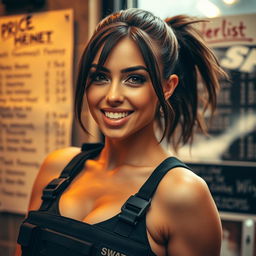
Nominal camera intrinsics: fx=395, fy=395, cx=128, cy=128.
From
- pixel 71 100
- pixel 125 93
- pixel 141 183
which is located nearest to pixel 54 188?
pixel 141 183

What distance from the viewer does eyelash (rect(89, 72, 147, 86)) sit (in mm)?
1059

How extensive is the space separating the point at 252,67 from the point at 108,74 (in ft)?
2.74

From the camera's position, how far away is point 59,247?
1.07 metres

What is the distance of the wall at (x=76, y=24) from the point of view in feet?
6.00

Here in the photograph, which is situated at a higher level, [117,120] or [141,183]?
[117,120]

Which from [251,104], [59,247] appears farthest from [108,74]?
[251,104]

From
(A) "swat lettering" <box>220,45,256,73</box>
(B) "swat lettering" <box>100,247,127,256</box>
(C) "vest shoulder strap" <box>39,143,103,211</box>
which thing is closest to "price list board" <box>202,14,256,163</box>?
(A) "swat lettering" <box>220,45,256,73</box>

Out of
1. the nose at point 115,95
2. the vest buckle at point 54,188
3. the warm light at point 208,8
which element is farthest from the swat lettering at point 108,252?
the warm light at point 208,8

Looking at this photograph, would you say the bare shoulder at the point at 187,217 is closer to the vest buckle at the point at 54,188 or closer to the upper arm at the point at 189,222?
the upper arm at the point at 189,222

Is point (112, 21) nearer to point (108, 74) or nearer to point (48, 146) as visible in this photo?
point (108, 74)

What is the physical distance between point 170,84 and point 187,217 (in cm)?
37

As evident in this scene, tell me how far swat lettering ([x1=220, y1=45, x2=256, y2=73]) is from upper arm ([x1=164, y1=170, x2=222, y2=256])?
817 millimetres

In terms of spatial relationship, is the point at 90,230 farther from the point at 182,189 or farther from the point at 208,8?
the point at 208,8

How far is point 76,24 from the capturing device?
1.90 metres
